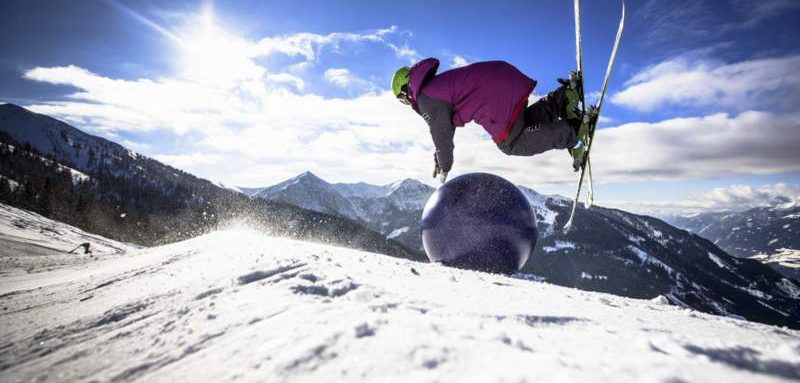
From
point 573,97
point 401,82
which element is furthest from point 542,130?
point 401,82

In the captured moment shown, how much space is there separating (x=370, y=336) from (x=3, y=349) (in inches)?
109

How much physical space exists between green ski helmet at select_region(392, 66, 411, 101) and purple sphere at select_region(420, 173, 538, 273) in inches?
87.7

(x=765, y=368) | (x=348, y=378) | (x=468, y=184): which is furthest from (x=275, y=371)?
(x=468, y=184)

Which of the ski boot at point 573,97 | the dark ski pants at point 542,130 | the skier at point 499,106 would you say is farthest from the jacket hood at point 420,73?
the ski boot at point 573,97

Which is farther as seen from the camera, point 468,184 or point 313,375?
point 468,184

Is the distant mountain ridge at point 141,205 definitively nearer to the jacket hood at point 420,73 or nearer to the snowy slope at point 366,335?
the jacket hood at point 420,73

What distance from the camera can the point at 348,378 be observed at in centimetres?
160

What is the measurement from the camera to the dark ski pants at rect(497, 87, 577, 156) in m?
5.82

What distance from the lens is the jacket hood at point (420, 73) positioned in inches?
239

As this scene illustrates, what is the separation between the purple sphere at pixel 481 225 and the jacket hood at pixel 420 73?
7.72ft

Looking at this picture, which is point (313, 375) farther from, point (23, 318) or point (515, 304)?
point (23, 318)

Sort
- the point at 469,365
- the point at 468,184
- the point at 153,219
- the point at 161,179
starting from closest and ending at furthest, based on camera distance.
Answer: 1. the point at 469,365
2. the point at 468,184
3. the point at 153,219
4. the point at 161,179

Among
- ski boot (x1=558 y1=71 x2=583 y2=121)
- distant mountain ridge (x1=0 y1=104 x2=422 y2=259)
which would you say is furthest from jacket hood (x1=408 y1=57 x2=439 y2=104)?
distant mountain ridge (x1=0 y1=104 x2=422 y2=259)

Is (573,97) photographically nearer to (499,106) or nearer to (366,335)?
(499,106)
